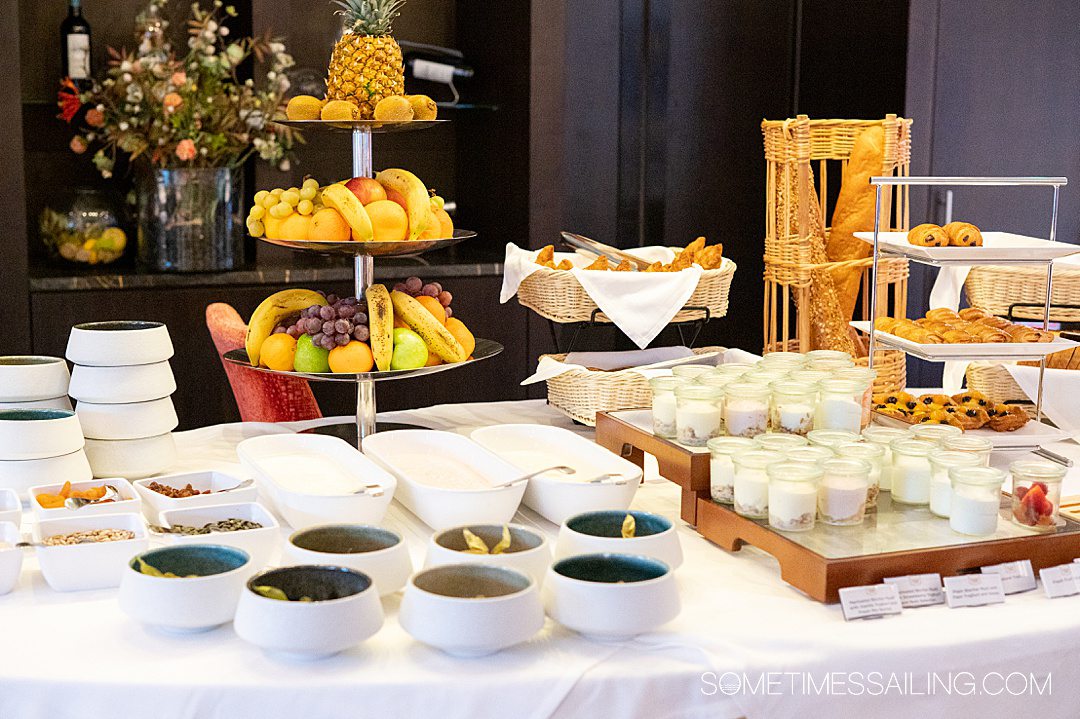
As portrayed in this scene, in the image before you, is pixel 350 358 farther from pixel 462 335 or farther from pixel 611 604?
pixel 611 604

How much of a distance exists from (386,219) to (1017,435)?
1025 mm

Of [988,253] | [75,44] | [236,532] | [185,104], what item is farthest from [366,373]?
[75,44]

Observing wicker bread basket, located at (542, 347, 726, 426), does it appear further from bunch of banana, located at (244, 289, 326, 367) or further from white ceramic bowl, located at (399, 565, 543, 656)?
white ceramic bowl, located at (399, 565, 543, 656)

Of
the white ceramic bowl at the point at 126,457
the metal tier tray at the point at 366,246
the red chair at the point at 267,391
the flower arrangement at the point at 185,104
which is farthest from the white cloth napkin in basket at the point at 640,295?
the flower arrangement at the point at 185,104

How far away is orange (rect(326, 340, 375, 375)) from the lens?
1.80 m

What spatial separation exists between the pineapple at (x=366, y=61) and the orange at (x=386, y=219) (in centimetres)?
14

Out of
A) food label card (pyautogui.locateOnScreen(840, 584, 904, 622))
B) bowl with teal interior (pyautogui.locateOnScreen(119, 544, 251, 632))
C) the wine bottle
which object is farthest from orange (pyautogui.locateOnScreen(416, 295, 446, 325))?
the wine bottle

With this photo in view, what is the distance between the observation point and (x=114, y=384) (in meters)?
1.74

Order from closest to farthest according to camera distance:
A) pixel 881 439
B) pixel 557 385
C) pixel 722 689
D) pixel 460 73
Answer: pixel 722 689 < pixel 881 439 < pixel 557 385 < pixel 460 73

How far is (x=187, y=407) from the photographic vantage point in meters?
3.40

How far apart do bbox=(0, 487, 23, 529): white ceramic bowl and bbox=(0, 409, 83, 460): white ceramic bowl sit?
0.09m

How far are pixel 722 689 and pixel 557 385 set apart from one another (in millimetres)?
1052

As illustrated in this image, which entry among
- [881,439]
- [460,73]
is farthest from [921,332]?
[460,73]

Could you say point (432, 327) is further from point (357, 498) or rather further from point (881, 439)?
point (881, 439)
